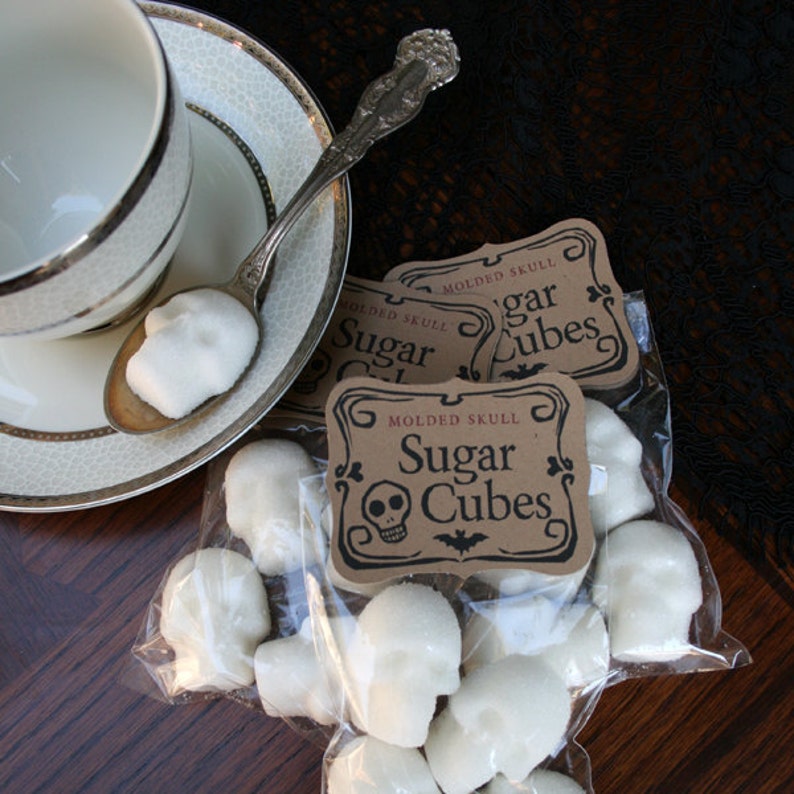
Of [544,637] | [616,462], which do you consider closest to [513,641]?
[544,637]

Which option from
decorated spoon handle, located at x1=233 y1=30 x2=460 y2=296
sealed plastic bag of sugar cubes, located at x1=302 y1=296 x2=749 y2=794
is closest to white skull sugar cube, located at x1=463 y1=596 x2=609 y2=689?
sealed plastic bag of sugar cubes, located at x1=302 y1=296 x2=749 y2=794

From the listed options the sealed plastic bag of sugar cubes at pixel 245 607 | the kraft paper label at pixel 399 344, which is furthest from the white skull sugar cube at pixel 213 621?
the kraft paper label at pixel 399 344

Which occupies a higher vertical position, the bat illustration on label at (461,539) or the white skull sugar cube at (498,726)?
the bat illustration on label at (461,539)

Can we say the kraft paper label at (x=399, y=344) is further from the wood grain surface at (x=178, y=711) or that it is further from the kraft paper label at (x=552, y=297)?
the wood grain surface at (x=178, y=711)

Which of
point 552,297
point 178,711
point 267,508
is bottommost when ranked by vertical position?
point 178,711

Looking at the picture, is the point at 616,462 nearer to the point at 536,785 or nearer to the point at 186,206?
the point at 536,785
